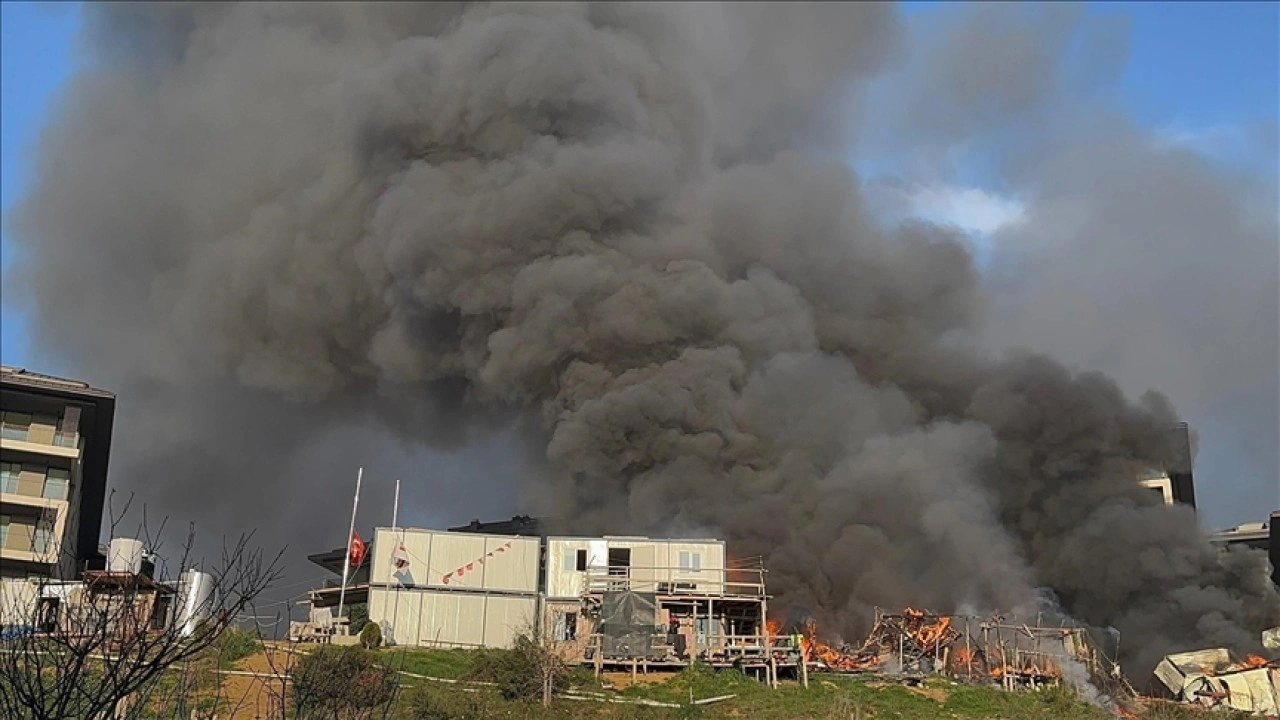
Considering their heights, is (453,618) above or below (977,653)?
above

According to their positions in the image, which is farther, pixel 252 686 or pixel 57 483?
pixel 57 483

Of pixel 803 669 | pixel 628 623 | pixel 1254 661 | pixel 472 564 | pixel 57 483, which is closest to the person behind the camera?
pixel 57 483

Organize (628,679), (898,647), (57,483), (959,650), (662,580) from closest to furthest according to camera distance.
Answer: (57,483) → (628,679) → (959,650) → (898,647) → (662,580)

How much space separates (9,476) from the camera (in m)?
26.6

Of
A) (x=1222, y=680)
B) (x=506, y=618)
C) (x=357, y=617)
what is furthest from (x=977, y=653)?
(x=357, y=617)

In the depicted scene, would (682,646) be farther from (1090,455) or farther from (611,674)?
(1090,455)

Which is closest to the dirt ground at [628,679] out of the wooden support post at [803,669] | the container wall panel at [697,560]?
the wooden support post at [803,669]

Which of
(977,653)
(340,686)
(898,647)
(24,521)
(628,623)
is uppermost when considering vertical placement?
(24,521)

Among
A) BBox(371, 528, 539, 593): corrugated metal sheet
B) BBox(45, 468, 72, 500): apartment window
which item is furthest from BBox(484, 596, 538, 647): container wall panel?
BBox(45, 468, 72, 500): apartment window

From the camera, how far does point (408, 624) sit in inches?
1373

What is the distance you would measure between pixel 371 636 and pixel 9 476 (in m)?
9.45

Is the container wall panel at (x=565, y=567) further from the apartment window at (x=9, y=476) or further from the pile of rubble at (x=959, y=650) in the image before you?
the apartment window at (x=9, y=476)

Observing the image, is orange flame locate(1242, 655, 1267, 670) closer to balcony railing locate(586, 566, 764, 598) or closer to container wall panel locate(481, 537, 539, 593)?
balcony railing locate(586, 566, 764, 598)

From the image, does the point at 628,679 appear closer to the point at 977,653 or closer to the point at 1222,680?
the point at 977,653
